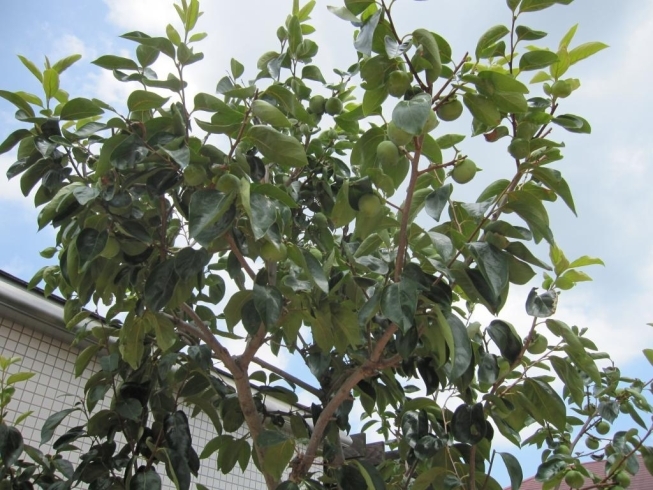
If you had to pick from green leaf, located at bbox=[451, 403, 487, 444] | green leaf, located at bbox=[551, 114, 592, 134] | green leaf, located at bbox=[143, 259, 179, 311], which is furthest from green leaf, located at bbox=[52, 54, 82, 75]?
green leaf, located at bbox=[451, 403, 487, 444]

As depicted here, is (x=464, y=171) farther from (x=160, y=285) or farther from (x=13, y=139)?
(x=13, y=139)

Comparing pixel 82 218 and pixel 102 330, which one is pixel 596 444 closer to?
pixel 102 330

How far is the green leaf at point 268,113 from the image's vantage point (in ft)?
4.01

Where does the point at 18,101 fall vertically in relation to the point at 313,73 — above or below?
below

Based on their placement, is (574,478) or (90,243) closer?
(90,243)

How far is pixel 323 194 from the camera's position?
6.82ft

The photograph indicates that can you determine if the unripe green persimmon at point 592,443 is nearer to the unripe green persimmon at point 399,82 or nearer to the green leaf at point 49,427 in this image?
the unripe green persimmon at point 399,82

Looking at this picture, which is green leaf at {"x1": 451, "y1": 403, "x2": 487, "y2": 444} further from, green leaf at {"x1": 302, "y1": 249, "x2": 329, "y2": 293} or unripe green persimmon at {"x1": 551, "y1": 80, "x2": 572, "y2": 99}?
unripe green persimmon at {"x1": 551, "y1": 80, "x2": 572, "y2": 99}

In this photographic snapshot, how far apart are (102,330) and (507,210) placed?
1.36 metres

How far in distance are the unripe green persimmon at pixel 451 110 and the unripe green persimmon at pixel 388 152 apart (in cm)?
12

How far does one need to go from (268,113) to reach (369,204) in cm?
30

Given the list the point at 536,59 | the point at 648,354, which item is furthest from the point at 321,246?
the point at 648,354

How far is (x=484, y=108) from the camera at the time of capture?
121 cm

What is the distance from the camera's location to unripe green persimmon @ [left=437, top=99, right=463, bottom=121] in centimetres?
122
